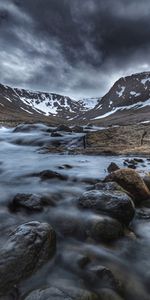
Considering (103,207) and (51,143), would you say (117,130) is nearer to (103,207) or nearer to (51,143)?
(51,143)

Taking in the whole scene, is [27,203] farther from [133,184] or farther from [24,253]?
[133,184]

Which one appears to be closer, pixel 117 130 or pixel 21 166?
pixel 21 166

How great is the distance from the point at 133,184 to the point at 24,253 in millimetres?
4278

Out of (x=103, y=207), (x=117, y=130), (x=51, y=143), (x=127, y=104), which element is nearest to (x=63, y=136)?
(x=51, y=143)

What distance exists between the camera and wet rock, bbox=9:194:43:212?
266 inches

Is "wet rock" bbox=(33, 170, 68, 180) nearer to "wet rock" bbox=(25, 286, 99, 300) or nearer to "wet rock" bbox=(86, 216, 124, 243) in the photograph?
"wet rock" bbox=(86, 216, 124, 243)

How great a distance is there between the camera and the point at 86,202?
6.79m

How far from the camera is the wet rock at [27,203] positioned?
6754mm

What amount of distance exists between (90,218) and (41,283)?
2.20 metres

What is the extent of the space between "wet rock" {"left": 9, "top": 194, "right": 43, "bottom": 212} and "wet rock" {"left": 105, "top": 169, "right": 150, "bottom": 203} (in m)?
2.35

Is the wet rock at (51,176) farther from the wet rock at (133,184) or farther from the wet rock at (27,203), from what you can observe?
the wet rock at (27,203)

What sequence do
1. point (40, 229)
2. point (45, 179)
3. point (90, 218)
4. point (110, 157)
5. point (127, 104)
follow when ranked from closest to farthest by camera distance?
1. point (40, 229)
2. point (90, 218)
3. point (45, 179)
4. point (110, 157)
5. point (127, 104)

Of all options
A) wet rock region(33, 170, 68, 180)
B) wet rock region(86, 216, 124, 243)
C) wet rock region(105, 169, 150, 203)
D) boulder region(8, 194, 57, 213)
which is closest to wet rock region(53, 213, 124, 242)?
wet rock region(86, 216, 124, 243)

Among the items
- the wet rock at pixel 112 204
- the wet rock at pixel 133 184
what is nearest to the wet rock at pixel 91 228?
the wet rock at pixel 112 204
